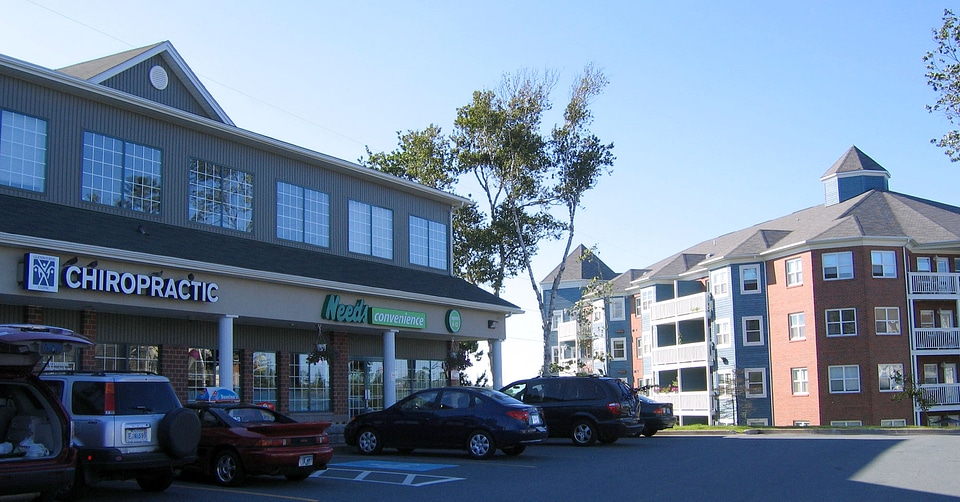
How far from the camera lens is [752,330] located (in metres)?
47.8

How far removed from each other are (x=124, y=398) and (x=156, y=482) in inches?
58.7

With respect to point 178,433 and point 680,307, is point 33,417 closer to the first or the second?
point 178,433

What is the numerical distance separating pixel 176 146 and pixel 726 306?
34404 millimetres

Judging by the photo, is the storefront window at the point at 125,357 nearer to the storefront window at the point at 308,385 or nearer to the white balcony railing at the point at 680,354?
the storefront window at the point at 308,385

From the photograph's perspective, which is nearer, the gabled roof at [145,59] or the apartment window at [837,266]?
the gabled roof at [145,59]

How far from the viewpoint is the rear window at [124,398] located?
11.8 m

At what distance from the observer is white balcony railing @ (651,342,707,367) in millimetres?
50125

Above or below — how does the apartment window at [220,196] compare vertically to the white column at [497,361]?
above

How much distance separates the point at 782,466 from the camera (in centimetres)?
1684

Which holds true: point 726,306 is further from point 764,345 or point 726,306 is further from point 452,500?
point 452,500

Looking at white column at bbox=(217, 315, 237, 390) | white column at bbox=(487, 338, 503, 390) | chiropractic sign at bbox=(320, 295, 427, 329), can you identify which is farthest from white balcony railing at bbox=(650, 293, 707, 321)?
white column at bbox=(217, 315, 237, 390)

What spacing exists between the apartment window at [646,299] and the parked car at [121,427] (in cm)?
4675

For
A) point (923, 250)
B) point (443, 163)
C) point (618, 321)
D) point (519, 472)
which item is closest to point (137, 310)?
point (519, 472)

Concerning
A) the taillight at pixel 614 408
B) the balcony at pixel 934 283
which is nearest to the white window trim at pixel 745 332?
the balcony at pixel 934 283
